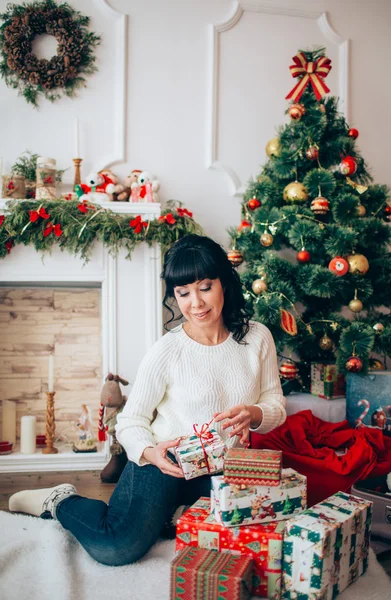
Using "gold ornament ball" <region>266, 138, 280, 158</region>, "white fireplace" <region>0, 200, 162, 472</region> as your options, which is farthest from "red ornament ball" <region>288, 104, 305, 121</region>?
"white fireplace" <region>0, 200, 162, 472</region>

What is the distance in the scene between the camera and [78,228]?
259 cm

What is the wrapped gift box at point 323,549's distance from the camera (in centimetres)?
137

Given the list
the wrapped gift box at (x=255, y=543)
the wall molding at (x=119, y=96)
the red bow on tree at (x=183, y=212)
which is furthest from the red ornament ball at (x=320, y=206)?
the wrapped gift box at (x=255, y=543)

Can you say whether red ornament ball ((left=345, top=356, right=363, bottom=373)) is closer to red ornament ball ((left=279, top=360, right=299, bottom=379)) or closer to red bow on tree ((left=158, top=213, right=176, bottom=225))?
red ornament ball ((left=279, top=360, right=299, bottom=379))

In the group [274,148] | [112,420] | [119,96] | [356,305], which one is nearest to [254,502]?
[112,420]

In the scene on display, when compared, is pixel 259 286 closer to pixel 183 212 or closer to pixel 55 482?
pixel 183 212

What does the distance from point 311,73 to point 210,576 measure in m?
2.21

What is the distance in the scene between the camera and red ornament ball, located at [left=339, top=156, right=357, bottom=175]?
2.51m

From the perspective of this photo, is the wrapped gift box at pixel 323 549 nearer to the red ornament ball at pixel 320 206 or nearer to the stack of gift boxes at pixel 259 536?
the stack of gift boxes at pixel 259 536

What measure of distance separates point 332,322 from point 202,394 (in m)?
1.08

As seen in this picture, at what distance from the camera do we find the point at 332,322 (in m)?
2.55

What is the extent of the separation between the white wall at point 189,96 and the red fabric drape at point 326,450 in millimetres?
1214

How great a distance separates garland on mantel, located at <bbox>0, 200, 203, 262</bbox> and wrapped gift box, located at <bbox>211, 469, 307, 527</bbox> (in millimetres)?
1440

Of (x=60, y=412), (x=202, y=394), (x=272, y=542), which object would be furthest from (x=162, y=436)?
(x=60, y=412)
